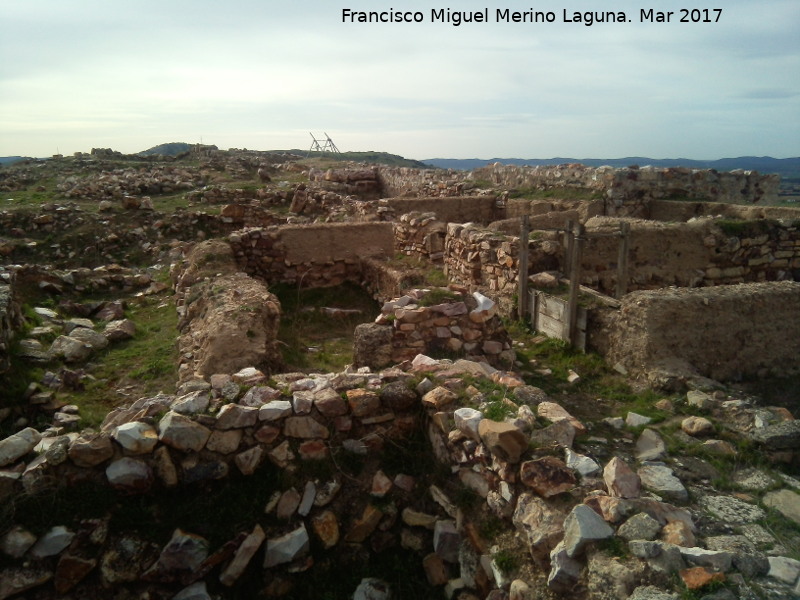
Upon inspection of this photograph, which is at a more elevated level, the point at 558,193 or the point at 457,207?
the point at 558,193

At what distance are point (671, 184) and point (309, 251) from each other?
10130 mm

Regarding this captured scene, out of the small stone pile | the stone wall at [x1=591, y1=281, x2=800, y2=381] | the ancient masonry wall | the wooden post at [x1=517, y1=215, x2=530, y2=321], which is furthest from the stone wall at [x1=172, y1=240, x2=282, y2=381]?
the small stone pile

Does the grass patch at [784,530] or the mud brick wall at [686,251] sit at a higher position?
the mud brick wall at [686,251]

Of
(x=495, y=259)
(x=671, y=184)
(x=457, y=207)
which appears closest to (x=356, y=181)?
(x=457, y=207)

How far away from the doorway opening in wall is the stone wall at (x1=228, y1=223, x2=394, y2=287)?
0.24 metres

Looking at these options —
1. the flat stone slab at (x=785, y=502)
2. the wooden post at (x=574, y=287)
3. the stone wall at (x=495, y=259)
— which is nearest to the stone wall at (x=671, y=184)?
the stone wall at (x=495, y=259)

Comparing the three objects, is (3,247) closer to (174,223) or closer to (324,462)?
(174,223)

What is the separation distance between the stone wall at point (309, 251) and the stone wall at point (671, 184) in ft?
23.6

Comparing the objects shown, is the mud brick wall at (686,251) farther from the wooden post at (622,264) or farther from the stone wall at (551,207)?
the stone wall at (551,207)

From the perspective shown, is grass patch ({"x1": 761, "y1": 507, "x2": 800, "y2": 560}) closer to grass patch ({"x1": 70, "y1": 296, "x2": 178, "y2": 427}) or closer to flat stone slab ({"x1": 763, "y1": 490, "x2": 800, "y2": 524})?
flat stone slab ({"x1": 763, "y1": 490, "x2": 800, "y2": 524})

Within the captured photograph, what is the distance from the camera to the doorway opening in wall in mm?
6438

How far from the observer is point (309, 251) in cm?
944

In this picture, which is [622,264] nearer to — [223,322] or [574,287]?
[574,287]

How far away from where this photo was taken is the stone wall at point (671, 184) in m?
13.5
